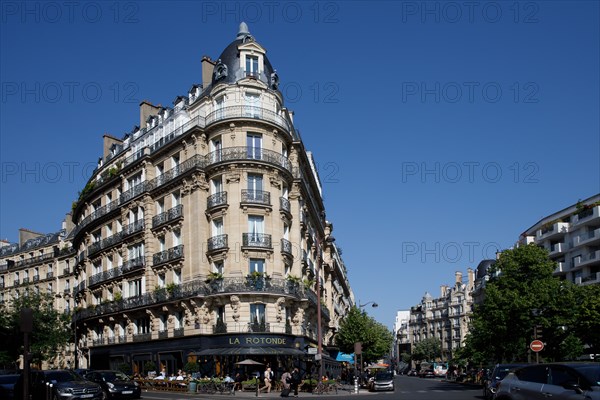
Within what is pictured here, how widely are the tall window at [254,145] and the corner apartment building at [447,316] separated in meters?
96.7

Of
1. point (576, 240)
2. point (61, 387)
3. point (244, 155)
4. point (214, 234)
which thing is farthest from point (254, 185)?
point (576, 240)

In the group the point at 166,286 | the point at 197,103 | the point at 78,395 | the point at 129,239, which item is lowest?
the point at 78,395

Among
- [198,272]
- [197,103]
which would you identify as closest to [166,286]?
[198,272]

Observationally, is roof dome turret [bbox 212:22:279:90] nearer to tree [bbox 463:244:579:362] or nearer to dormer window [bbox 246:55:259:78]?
dormer window [bbox 246:55:259:78]

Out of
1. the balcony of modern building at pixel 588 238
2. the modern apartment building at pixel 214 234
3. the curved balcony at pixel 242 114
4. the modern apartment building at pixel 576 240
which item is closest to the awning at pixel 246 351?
the modern apartment building at pixel 214 234

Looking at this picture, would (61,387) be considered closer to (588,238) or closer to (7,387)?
(7,387)

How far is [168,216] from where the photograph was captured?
49188 millimetres

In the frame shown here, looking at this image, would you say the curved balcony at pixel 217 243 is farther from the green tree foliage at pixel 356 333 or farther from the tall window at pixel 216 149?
the green tree foliage at pixel 356 333

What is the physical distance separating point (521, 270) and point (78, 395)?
32239 mm

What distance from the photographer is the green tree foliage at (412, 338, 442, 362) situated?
5728 inches

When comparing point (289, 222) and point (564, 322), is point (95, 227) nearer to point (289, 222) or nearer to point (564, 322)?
point (289, 222)

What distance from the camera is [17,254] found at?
9112cm

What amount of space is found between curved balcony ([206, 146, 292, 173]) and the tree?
17.0m

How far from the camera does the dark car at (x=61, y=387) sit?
76.3 ft
